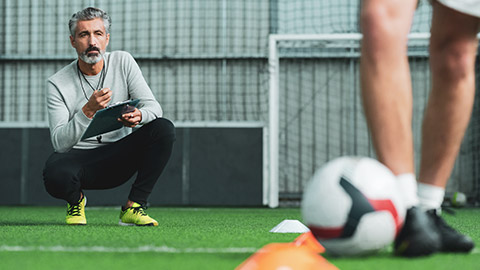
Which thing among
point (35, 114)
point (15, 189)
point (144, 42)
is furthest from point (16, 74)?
point (15, 189)

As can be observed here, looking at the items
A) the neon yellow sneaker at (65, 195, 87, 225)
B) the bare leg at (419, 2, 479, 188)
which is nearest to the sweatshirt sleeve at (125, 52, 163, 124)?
the neon yellow sneaker at (65, 195, 87, 225)

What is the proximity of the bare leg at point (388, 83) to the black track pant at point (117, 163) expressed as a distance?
5.55 ft

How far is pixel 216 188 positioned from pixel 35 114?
3198 mm

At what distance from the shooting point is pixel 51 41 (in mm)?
9211

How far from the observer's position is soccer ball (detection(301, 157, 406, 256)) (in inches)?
68.1

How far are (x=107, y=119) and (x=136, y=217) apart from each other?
535 mm

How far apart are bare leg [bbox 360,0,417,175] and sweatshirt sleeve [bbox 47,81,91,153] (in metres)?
1.71

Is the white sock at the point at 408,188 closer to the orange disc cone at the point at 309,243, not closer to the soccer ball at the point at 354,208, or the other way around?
the soccer ball at the point at 354,208

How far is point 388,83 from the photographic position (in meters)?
1.96

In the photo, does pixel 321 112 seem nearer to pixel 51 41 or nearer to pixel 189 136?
pixel 189 136

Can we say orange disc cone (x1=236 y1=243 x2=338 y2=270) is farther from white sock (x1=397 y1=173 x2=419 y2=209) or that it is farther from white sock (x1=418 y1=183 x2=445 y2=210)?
white sock (x1=418 y1=183 x2=445 y2=210)

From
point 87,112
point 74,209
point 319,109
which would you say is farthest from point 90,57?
point 319,109

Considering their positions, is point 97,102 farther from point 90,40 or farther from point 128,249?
point 128,249

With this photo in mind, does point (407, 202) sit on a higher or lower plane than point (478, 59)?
lower
